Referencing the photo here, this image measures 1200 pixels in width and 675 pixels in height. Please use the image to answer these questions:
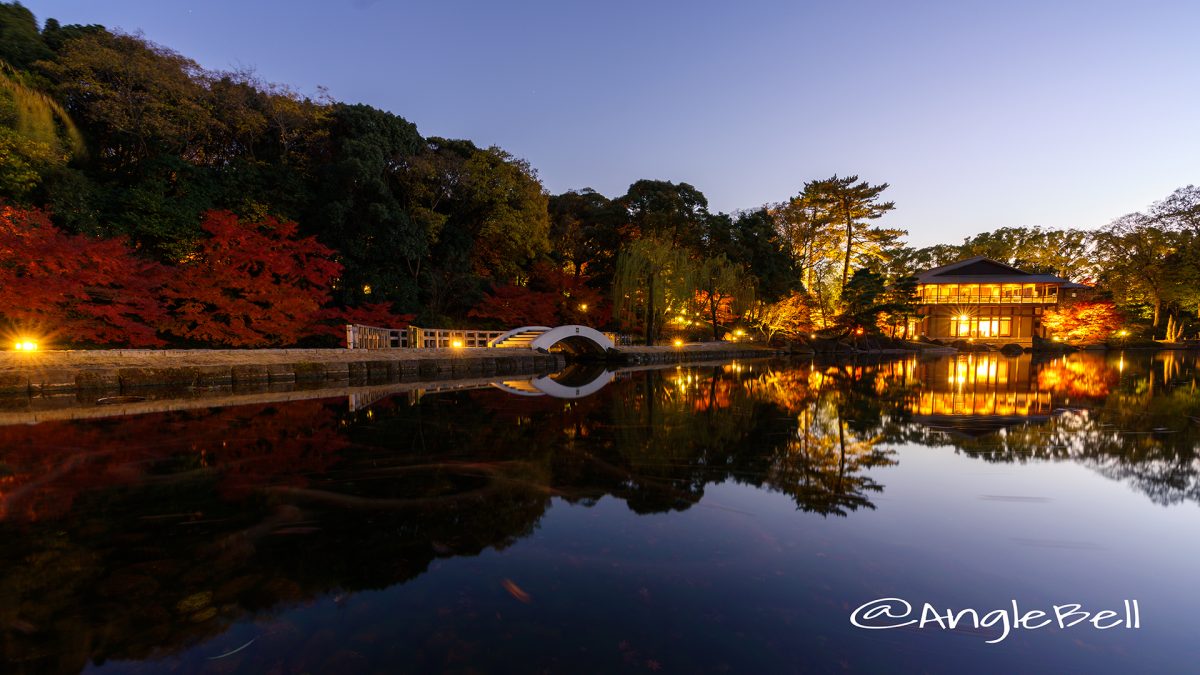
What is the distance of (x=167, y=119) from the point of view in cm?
1847

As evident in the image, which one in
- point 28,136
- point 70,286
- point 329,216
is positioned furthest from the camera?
point 329,216

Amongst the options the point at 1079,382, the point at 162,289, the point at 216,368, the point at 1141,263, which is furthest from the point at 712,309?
the point at 1141,263

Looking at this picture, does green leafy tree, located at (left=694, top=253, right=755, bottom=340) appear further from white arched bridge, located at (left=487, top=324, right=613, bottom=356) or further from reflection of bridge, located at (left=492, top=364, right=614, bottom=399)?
reflection of bridge, located at (left=492, top=364, right=614, bottom=399)

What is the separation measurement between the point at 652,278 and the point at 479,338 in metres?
9.24

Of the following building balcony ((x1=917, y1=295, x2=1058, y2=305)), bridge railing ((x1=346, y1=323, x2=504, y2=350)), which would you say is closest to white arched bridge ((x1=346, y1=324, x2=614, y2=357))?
bridge railing ((x1=346, y1=323, x2=504, y2=350))

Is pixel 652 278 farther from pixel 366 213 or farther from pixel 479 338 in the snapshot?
pixel 366 213

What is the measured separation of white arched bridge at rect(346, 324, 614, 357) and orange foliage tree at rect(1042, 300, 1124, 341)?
37899mm

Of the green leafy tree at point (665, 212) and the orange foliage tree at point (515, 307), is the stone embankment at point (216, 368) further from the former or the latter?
the green leafy tree at point (665, 212)

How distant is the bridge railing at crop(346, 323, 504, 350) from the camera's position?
18.4 meters

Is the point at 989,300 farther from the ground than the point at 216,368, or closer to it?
farther from the ground

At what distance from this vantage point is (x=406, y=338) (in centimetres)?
2100

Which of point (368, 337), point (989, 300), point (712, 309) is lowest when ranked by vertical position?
point (368, 337)

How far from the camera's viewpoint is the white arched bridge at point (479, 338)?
62.2 feet

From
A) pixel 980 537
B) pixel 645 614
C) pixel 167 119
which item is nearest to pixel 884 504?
pixel 980 537
